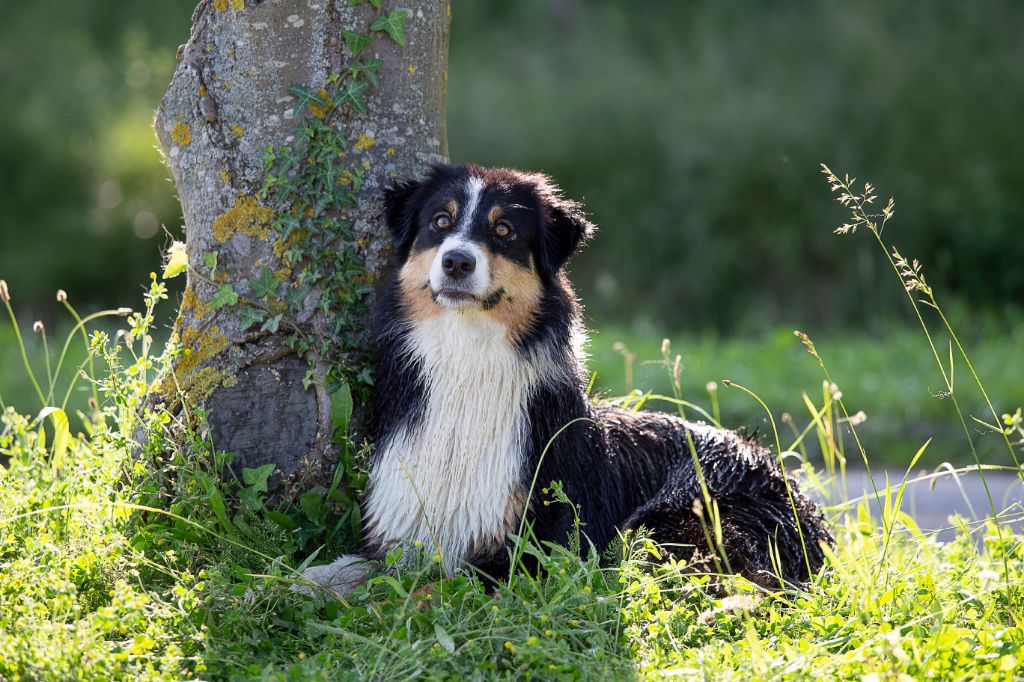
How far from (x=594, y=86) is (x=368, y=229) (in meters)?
10.6

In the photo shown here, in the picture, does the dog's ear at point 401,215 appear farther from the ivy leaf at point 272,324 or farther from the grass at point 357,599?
the grass at point 357,599

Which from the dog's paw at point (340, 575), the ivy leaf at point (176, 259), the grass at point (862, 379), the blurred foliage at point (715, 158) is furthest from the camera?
the blurred foliage at point (715, 158)

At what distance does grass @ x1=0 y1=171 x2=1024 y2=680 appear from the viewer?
9.67 ft

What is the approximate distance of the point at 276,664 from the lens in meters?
3.20

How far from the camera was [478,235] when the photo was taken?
372cm

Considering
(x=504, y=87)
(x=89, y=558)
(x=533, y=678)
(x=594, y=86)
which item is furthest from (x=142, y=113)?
(x=533, y=678)

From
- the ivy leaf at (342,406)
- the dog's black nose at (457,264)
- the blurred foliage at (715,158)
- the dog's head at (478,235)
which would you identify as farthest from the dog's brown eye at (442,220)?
the blurred foliage at (715,158)

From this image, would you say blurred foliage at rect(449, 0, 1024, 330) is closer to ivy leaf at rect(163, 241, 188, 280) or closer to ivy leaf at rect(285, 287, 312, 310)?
ivy leaf at rect(163, 241, 188, 280)

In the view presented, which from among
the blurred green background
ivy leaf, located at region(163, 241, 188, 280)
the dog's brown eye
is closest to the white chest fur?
the dog's brown eye

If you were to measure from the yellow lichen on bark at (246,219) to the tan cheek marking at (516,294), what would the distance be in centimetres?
90

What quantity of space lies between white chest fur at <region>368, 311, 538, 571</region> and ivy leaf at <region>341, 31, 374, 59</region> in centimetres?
106

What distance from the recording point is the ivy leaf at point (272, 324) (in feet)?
12.9

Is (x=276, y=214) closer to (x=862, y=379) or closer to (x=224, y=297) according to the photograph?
(x=224, y=297)

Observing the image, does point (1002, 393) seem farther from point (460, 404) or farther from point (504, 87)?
point (504, 87)
